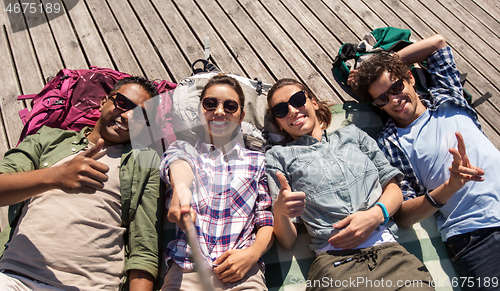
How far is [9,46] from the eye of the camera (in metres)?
2.94

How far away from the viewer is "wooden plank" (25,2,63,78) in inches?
111

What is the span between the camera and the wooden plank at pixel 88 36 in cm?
289

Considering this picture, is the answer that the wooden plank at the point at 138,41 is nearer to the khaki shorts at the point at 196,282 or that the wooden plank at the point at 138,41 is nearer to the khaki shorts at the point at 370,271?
the khaki shorts at the point at 196,282

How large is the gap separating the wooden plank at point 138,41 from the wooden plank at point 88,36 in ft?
0.86

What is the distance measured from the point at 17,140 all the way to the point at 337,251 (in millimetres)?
2698

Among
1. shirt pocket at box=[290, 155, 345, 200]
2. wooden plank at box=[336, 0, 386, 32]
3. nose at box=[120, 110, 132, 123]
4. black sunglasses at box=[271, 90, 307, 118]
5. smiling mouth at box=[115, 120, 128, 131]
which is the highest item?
wooden plank at box=[336, 0, 386, 32]

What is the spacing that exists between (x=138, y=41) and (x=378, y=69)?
2.36 meters

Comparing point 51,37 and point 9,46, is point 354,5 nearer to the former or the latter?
point 51,37

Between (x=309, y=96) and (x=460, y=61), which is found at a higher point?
(x=309, y=96)

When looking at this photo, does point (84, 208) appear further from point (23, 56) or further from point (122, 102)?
point (23, 56)

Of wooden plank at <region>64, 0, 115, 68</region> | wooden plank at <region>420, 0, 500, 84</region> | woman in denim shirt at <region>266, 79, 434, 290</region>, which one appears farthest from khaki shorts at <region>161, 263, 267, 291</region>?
wooden plank at <region>420, 0, 500, 84</region>

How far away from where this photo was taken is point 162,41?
3045 mm

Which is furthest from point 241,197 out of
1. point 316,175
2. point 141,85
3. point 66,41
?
point 66,41

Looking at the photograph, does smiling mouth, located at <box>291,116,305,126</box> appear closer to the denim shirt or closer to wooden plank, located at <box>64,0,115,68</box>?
the denim shirt
